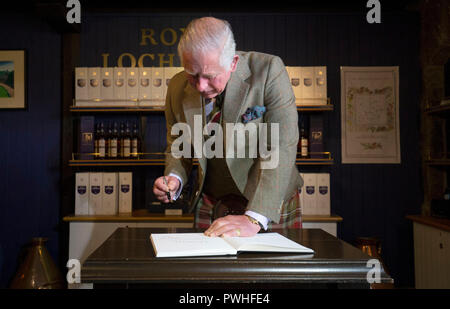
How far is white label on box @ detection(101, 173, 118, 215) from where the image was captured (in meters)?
2.99

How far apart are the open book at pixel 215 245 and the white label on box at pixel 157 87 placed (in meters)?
2.09

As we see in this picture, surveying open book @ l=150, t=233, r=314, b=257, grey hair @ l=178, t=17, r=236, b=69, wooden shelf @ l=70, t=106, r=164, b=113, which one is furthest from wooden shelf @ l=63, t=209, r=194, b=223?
grey hair @ l=178, t=17, r=236, b=69

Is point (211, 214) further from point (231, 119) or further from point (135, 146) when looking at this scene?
point (135, 146)

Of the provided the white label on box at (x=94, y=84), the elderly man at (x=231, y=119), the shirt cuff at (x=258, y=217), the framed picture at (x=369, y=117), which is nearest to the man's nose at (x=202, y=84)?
the elderly man at (x=231, y=119)

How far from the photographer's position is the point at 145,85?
3.05 metres

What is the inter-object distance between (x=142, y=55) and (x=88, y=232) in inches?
64.5

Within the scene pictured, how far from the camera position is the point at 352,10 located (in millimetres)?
3348

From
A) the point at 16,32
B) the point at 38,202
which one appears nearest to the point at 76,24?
the point at 16,32

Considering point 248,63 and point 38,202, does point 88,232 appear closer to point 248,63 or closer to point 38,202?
point 38,202

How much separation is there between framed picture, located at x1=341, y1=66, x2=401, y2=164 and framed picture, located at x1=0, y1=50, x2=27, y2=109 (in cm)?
292

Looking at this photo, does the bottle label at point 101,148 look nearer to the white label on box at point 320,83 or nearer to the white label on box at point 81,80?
the white label on box at point 81,80

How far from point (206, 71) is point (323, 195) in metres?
2.15
